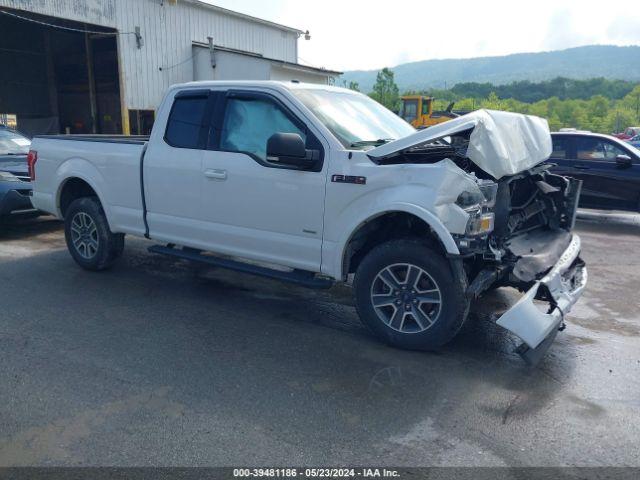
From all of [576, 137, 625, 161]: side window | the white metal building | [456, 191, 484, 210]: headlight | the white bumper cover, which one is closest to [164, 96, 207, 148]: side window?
[456, 191, 484, 210]: headlight

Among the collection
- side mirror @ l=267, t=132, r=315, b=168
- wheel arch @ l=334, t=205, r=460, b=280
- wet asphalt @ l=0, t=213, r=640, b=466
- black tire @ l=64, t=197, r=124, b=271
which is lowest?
wet asphalt @ l=0, t=213, r=640, b=466

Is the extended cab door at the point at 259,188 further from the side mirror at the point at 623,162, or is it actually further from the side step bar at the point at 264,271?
the side mirror at the point at 623,162

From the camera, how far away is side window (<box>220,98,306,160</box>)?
4914 mm

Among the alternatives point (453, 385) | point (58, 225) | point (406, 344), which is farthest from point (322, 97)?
point (58, 225)

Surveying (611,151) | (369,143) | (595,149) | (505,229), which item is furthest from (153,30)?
(505,229)

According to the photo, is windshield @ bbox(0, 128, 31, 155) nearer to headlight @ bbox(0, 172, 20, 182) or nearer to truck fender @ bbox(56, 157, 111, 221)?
headlight @ bbox(0, 172, 20, 182)

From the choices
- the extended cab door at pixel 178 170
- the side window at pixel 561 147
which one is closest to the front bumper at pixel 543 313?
the extended cab door at pixel 178 170

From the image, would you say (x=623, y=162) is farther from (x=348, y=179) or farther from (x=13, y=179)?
Result: (x=13, y=179)

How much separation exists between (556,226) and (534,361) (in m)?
1.95

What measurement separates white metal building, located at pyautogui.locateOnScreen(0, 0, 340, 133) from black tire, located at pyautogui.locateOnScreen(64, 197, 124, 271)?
12.6 metres

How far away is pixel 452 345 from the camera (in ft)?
15.1

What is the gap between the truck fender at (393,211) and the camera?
13.2 ft

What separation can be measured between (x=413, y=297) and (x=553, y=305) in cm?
105

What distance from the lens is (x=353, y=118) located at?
5172mm
